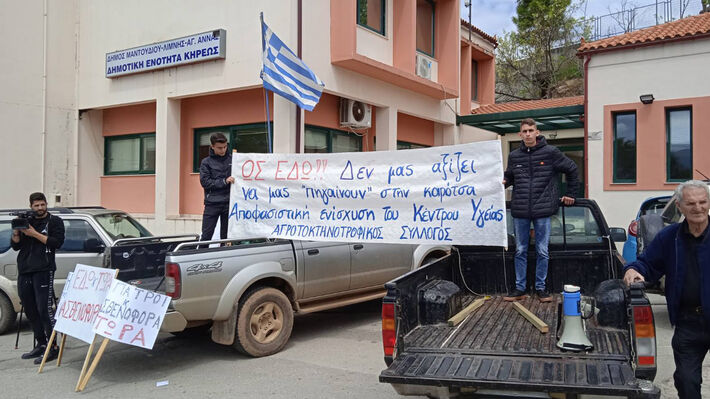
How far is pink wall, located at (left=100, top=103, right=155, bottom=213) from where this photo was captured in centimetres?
1396

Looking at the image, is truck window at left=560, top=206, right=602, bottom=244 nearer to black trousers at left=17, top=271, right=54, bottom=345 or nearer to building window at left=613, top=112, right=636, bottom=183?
black trousers at left=17, top=271, right=54, bottom=345

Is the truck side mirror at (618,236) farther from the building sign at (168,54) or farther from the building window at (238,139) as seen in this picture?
the building sign at (168,54)

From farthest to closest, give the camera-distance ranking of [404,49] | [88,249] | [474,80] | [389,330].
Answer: [474,80]
[404,49]
[88,249]
[389,330]

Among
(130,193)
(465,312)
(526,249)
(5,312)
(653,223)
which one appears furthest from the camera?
(130,193)

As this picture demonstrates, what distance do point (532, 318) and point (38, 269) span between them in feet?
18.0

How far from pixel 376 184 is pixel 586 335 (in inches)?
102

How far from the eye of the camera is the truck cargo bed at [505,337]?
3949 millimetres

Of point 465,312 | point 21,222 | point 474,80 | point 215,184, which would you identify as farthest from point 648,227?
point 474,80

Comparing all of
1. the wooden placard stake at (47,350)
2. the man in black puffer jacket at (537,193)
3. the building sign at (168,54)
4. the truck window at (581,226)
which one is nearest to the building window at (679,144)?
the truck window at (581,226)

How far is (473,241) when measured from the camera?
5273 millimetres

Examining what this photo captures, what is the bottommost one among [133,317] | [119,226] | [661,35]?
[133,317]

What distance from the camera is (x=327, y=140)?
42.8ft

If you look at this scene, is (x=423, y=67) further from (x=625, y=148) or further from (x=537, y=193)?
(x=537, y=193)

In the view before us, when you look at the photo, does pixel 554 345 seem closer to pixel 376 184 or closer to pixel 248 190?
pixel 376 184
